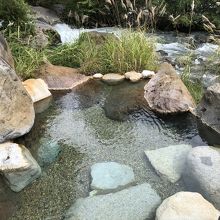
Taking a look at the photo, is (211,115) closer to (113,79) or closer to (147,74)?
(147,74)

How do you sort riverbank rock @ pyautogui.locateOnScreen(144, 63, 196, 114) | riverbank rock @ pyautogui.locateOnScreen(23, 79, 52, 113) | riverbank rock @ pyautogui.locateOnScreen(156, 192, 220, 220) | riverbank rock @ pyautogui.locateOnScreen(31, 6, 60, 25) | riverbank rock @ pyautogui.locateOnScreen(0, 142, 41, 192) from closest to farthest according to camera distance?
riverbank rock @ pyautogui.locateOnScreen(156, 192, 220, 220)
riverbank rock @ pyautogui.locateOnScreen(0, 142, 41, 192)
riverbank rock @ pyautogui.locateOnScreen(144, 63, 196, 114)
riverbank rock @ pyautogui.locateOnScreen(23, 79, 52, 113)
riverbank rock @ pyautogui.locateOnScreen(31, 6, 60, 25)

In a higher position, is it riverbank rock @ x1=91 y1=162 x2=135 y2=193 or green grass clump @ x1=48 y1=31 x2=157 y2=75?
green grass clump @ x1=48 y1=31 x2=157 y2=75

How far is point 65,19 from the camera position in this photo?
37.0 feet

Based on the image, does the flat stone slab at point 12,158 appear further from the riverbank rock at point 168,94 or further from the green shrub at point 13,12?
the green shrub at point 13,12

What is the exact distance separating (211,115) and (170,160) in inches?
45.7

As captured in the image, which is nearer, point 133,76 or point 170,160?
point 170,160

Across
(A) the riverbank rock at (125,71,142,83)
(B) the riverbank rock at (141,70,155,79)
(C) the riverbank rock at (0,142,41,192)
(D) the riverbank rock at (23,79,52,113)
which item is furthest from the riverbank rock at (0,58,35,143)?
(B) the riverbank rock at (141,70,155,79)

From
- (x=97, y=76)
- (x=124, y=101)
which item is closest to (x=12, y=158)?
(x=124, y=101)

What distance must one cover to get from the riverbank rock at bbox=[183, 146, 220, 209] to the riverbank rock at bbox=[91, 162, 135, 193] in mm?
632

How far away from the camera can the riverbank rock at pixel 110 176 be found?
4199mm

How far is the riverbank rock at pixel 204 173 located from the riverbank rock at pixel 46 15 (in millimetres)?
7037

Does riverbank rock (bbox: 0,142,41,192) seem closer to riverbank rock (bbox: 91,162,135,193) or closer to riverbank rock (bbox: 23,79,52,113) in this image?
riverbank rock (bbox: 91,162,135,193)

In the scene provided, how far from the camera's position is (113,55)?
705 centimetres

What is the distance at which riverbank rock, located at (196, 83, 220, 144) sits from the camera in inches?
205
